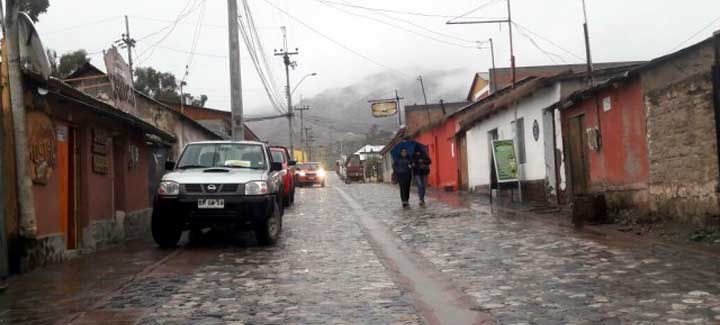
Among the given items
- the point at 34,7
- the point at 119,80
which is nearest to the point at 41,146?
Result: the point at 119,80

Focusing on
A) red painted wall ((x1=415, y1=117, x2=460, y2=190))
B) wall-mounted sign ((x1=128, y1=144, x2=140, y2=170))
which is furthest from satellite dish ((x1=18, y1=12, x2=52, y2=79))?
red painted wall ((x1=415, y1=117, x2=460, y2=190))

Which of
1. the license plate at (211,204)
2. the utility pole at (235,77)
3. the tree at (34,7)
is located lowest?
the license plate at (211,204)

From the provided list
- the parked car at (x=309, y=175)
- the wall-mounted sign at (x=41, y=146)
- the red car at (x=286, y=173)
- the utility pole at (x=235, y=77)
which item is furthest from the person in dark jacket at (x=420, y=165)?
the parked car at (x=309, y=175)

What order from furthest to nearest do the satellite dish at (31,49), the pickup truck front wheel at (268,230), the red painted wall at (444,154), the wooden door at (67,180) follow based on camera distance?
the red painted wall at (444,154) < the pickup truck front wheel at (268,230) < the wooden door at (67,180) < the satellite dish at (31,49)

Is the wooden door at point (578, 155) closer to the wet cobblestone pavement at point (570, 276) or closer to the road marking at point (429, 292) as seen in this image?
the wet cobblestone pavement at point (570, 276)

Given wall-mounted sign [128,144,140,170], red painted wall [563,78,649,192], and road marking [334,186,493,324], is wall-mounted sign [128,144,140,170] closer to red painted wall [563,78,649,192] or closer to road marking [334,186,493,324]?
road marking [334,186,493,324]

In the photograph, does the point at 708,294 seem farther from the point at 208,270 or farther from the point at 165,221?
the point at 165,221

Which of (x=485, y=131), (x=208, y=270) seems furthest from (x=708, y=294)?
(x=485, y=131)

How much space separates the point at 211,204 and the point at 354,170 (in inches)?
1766

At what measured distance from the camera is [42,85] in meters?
8.43

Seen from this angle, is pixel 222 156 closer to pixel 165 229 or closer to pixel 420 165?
pixel 165 229

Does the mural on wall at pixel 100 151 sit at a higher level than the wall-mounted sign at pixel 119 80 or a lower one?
lower

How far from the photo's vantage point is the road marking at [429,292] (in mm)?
5255

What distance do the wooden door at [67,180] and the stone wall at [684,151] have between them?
366 inches
